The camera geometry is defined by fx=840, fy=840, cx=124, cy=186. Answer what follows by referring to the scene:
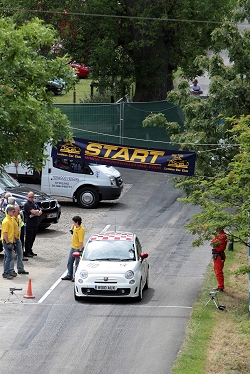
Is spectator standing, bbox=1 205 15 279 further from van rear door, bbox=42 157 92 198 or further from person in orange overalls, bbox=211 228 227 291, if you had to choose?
van rear door, bbox=42 157 92 198

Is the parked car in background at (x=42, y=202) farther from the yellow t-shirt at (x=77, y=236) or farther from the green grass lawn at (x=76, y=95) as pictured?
the green grass lawn at (x=76, y=95)

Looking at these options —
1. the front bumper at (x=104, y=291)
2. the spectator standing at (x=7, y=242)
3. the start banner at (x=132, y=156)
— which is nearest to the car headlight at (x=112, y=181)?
the start banner at (x=132, y=156)

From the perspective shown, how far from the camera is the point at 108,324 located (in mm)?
17281

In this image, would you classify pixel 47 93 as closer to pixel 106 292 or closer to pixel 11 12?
pixel 106 292

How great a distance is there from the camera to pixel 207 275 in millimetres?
22344

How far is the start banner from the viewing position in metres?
22.0

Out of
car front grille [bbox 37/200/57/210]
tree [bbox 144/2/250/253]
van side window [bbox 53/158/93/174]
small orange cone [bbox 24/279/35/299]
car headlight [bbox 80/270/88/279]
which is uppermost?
tree [bbox 144/2/250/253]

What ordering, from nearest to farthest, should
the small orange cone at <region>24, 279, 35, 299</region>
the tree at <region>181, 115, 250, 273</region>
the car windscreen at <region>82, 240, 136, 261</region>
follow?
1. the tree at <region>181, 115, 250, 273</region>
2. the small orange cone at <region>24, 279, 35, 299</region>
3. the car windscreen at <region>82, 240, 136, 261</region>

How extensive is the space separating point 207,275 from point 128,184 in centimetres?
1233

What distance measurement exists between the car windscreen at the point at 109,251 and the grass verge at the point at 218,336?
1.99m

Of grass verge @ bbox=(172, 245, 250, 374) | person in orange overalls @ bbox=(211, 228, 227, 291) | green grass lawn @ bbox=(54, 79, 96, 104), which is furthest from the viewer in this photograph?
green grass lawn @ bbox=(54, 79, 96, 104)

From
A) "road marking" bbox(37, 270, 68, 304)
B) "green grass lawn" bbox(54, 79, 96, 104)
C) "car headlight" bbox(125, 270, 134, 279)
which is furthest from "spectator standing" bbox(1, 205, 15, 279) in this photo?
"green grass lawn" bbox(54, 79, 96, 104)

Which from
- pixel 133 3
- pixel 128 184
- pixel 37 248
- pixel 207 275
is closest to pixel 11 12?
pixel 133 3

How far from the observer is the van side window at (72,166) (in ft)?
98.7
